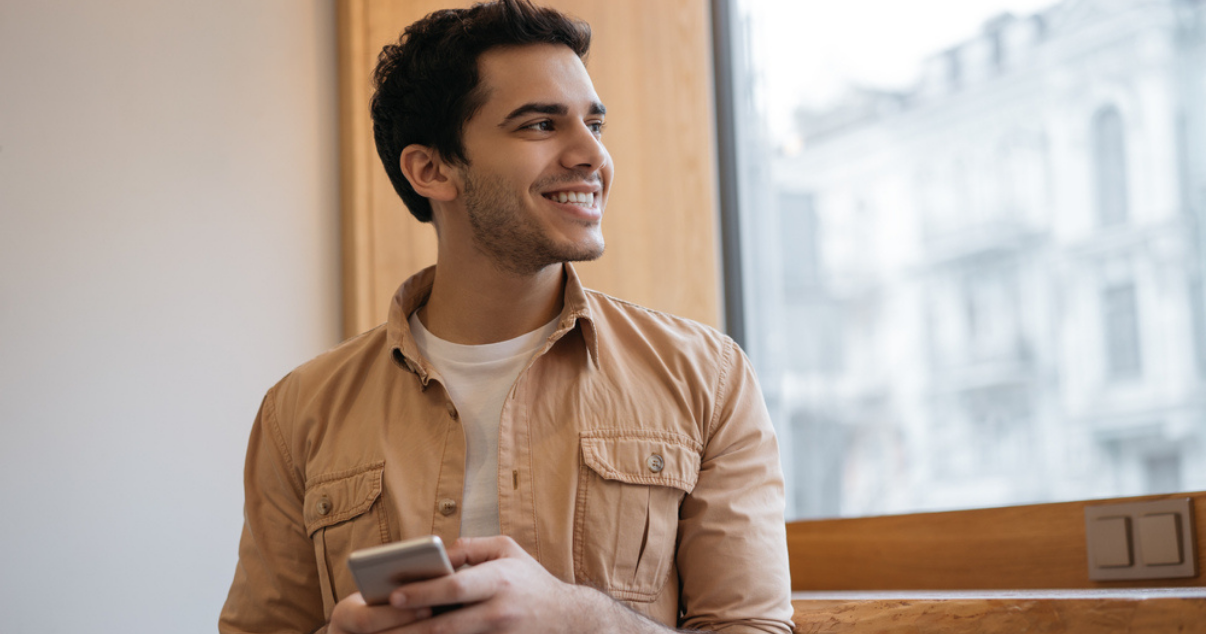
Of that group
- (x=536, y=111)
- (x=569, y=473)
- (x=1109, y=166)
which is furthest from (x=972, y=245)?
(x=569, y=473)

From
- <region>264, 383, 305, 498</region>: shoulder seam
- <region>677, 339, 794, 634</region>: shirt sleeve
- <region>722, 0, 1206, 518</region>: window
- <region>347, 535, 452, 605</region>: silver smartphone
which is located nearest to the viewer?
<region>347, 535, 452, 605</region>: silver smartphone

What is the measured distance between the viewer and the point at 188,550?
1886 millimetres

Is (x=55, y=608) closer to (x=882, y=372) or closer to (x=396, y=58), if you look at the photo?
(x=396, y=58)

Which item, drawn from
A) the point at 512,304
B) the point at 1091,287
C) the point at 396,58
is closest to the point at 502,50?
the point at 396,58

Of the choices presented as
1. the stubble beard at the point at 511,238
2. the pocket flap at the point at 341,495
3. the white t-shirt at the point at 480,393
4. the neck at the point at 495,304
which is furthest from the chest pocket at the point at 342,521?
the stubble beard at the point at 511,238

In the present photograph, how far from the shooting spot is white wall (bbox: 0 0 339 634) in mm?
1750

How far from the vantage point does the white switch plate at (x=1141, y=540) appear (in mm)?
1400

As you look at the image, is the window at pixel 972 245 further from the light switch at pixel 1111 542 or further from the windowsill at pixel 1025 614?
the windowsill at pixel 1025 614

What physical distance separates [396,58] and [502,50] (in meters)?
0.22

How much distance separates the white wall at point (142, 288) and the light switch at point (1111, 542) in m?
1.42

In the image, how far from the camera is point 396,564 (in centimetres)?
102

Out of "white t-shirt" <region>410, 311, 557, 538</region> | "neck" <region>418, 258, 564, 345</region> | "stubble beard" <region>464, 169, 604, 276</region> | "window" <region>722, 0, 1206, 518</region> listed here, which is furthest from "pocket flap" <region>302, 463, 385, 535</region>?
"window" <region>722, 0, 1206, 518</region>

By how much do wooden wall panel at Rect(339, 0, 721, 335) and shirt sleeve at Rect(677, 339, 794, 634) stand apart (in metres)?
0.80

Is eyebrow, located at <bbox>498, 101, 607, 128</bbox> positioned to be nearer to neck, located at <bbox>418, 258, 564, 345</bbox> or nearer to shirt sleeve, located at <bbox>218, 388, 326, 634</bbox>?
neck, located at <bbox>418, 258, 564, 345</bbox>
